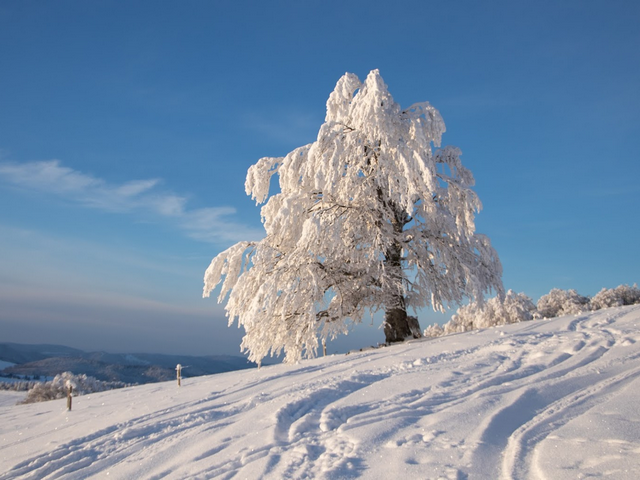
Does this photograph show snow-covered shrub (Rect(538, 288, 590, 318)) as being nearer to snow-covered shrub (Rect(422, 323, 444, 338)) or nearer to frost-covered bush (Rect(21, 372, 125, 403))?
snow-covered shrub (Rect(422, 323, 444, 338))

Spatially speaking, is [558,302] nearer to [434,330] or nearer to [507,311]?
Result: [507,311]

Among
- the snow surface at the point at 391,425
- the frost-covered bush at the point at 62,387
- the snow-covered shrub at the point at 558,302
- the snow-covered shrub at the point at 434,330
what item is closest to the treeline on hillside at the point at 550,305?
the snow-covered shrub at the point at 558,302

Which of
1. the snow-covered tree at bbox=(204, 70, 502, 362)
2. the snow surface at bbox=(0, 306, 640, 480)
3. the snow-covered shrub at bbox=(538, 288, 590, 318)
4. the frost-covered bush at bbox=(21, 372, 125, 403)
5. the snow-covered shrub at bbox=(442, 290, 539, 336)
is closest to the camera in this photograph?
the snow surface at bbox=(0, 306, 640, 480)

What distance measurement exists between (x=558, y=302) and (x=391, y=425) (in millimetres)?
31309

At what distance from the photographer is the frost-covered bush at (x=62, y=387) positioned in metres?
14.4

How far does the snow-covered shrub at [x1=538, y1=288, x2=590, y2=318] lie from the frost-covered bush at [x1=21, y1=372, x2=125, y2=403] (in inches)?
1109

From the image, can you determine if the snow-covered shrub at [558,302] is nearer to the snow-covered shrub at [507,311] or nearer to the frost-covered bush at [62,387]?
the snow-covered shrub at [507,311]

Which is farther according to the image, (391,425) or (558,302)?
(558,302)

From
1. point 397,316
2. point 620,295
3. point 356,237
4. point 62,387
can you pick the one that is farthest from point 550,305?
point 62,387

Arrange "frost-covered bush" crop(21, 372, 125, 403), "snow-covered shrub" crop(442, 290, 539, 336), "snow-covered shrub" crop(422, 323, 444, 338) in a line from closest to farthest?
"frost-covered bush" crop(21, 372, 125, 403), "snow-covered shrub" crop(442, 290, 539, 336), "snow-covered shrub" crop(422, 323, 444, 338)

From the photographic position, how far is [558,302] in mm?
30641

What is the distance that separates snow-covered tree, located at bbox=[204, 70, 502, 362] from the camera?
1039 centimetres

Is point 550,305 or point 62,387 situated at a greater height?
point 550,305

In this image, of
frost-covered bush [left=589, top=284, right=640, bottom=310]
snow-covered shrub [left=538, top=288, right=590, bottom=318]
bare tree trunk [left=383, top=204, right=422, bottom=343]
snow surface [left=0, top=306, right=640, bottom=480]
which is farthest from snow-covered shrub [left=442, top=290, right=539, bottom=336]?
snow surface [left=0, top=306, right=640, bottom=480]
